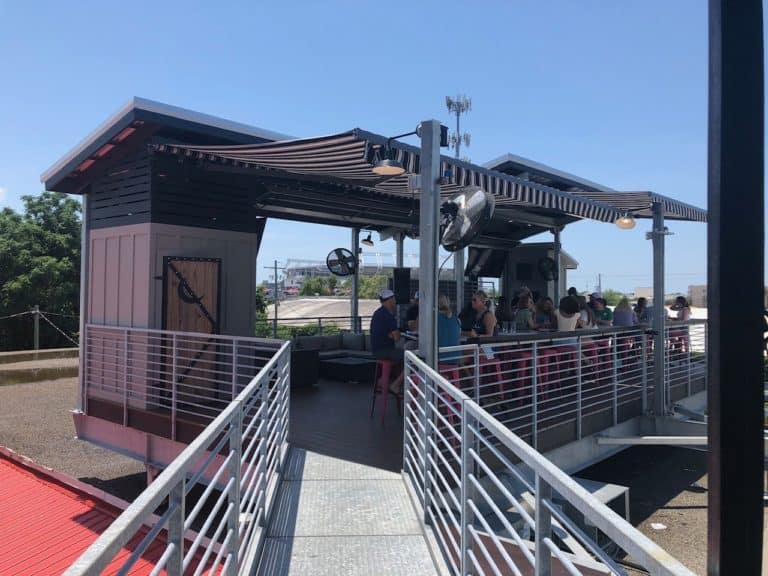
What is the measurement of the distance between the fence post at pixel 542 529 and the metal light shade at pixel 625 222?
23.2 ft

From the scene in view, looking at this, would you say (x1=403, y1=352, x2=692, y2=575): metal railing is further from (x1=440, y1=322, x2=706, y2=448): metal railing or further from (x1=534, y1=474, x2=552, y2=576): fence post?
(x1=440, y1=322, x2=706, y2=448): metal railing

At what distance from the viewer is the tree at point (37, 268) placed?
21688 mm

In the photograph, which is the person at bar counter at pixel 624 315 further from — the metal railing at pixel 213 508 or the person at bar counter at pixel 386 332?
the metal railing at pixel 213 508

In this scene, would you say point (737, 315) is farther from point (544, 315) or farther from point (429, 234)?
point (544, 315)

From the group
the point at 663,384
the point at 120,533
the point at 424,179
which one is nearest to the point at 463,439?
the point at 120,533

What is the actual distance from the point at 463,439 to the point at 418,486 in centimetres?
143

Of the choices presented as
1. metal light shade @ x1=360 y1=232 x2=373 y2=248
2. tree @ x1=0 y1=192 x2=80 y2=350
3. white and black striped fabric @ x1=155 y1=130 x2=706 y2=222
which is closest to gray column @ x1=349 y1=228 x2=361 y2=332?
metal light shade @ x1=360 y1=232 x2=373 y2=248

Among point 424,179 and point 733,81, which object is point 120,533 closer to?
point 733,81

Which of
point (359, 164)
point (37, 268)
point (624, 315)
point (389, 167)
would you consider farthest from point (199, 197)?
point (37, 268)

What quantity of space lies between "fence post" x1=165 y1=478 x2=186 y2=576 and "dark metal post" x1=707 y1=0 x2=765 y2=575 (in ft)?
5.21

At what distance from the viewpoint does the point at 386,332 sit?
5.93m

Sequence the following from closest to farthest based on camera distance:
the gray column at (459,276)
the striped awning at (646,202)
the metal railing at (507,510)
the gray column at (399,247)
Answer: the metal railing at (507,510)
the striped awning at (646,202)
the gray column at (459,276)
the gray column at (399,247)

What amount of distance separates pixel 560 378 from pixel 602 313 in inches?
146

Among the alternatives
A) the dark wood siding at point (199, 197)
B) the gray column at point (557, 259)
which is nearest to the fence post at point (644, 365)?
the dark wood siding at point (199, 197)
